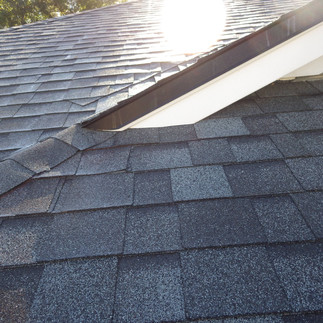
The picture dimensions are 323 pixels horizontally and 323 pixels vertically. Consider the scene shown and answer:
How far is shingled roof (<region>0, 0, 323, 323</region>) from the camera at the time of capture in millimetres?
1035

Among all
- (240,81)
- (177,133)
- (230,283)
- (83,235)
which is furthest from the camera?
(177,133)

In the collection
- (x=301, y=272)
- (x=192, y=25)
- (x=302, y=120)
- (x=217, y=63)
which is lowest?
(x=301, y=272)

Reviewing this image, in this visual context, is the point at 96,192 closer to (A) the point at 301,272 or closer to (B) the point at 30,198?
(B) the point at 30,198

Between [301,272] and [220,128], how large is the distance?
1.16 meters

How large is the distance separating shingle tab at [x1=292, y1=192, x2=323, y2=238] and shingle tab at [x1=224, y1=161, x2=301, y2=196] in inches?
2.6

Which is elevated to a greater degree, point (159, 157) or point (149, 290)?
point (159, 157)

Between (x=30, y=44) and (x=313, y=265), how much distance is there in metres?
4.94

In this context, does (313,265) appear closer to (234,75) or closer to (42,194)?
(234,75)

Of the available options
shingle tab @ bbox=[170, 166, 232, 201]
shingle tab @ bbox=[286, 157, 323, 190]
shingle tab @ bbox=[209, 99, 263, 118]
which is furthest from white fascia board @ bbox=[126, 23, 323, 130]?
shingle tab @ bbox=[286, 157, 323, 190]

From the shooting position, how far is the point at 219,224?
1.30 metres

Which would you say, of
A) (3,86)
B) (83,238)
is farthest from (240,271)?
(3,86)

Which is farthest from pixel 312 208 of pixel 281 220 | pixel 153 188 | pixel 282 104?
pixel 282 104

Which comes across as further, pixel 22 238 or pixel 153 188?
pixel 153 188

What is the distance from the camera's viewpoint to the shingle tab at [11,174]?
1548 mm
